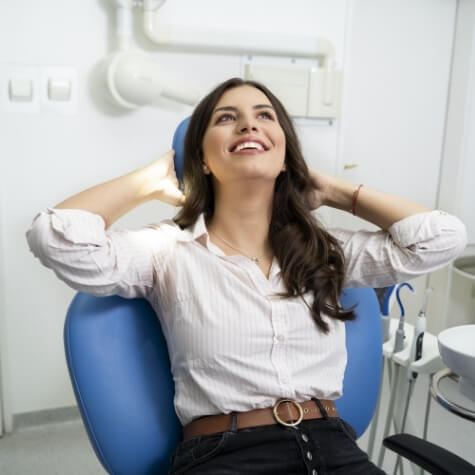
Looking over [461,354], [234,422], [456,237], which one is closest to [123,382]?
Result: [234,422]

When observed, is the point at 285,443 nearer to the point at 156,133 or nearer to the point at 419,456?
the point at 419,456

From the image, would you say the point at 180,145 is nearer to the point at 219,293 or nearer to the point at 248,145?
the point at 248,145

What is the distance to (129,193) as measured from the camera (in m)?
1.22

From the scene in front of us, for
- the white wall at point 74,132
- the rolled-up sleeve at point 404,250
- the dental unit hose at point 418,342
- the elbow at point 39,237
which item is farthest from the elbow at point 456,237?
the white wall at point 74,132

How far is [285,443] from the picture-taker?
1043 mm

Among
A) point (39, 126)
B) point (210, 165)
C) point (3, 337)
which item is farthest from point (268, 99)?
point (3, 337)

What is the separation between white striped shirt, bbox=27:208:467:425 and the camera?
106 cm

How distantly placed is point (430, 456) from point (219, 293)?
0.52 metres

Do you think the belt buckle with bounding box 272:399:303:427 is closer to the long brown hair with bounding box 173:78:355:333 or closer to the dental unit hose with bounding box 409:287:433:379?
the long brown hair with bounding box 173:78:355:333

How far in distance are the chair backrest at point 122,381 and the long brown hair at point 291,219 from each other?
27 cm

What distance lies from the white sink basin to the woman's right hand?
2.37ft

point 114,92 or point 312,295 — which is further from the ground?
point 114,92

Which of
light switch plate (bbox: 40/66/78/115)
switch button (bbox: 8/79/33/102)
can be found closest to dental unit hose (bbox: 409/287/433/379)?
light switch plate (bbox: 40/66/78/115)

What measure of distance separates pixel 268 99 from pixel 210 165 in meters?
0.24
